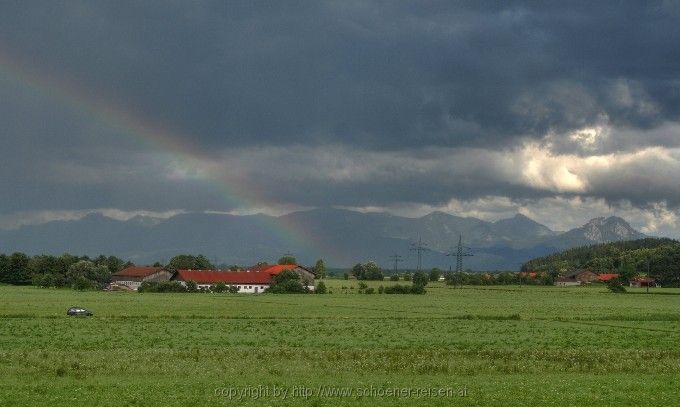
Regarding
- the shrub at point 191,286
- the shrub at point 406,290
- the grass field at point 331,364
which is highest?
the shrub at point 406,290

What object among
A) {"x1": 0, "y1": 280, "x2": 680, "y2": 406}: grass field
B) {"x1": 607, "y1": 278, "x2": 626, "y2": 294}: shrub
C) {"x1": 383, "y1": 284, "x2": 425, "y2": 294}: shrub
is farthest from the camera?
{"x1": 607, "y1": 278, "x2": 626, "y2": 294}: shrub

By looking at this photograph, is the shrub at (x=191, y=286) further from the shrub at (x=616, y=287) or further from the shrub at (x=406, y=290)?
the shrub at (x=616, y=287)

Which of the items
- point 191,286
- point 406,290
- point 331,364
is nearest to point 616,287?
point 406,290

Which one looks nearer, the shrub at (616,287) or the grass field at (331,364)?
the grass field at (331,364)

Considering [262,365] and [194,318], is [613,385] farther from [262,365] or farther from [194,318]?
[194,318]

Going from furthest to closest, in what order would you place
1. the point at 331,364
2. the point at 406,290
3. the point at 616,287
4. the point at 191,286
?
the point at 616,287 < the point at 191,286 < the point at 406,290 < the point at 331,364

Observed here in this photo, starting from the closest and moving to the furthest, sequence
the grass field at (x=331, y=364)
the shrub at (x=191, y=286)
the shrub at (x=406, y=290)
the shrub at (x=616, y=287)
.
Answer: the grass field at (x=331, y=364) < the shrub at (x=406, y=290) < the shrub at (x=191, y=286) < the shrub at (x=616, y=287)

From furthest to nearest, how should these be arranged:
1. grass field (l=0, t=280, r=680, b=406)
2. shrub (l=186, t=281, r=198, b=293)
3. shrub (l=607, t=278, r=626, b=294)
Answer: shrub (l=607, t=278, r=626, b=294) → shrub (l=186, t=281, r=198, b=293) → grass field (l=0, t=280, r=680, b=406)

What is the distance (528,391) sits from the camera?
31.0m

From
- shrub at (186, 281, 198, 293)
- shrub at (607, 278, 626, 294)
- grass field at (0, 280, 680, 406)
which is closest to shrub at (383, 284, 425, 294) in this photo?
shrub at (186, 281, 198, 293)

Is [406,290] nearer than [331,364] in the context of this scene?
No

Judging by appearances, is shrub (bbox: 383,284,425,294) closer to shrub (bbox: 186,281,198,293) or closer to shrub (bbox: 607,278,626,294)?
shrub (bbox: 186,281,198,293)

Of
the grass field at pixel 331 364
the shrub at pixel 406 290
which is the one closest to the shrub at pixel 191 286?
the shrub at pixel 406 290

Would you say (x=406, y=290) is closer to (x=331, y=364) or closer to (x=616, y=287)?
(x=616, y=287)
